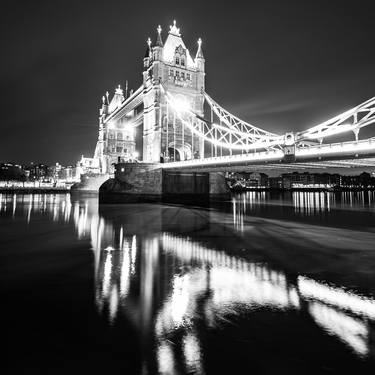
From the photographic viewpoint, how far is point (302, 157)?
69.6ft

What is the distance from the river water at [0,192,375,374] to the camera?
371 centimetres

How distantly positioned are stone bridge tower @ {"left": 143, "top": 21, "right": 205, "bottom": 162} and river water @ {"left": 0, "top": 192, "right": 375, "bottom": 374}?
1278 inches

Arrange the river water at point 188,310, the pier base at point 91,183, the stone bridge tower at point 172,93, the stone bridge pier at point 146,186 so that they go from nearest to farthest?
the river water at point 188,310 → the stone bridge pier at point 146,186 → the stone bridge tower at point 172,93 → the pier base at point 91,183

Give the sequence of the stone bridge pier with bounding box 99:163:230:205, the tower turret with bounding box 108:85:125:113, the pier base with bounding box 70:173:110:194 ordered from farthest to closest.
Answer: the tower turret with bounding box 108:85:125:113, the pier base with bounding box 70:173:110:194, the stone bridge pier with bounding box 99:163:230:205

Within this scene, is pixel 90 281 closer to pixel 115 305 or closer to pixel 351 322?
pixel 115 305

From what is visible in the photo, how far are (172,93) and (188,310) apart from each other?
1621 inches

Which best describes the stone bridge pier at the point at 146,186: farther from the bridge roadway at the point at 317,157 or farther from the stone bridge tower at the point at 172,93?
the bridge roadway at the point at 317,157

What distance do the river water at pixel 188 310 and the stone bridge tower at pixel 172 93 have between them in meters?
32.5

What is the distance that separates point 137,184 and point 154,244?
1058 inches

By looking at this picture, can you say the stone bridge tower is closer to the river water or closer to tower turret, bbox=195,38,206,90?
tower turret, bbox=195,38,206,90

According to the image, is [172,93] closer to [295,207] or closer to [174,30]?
[174,30]

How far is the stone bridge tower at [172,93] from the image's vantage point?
42.1m

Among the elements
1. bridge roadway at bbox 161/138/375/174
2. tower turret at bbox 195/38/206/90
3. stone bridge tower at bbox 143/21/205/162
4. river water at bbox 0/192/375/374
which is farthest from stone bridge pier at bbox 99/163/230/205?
river water at bbox 0/192/375/374

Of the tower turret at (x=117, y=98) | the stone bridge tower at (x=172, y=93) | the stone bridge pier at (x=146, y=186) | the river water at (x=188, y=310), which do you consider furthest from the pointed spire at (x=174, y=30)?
the river water at (x=188, y=310)
